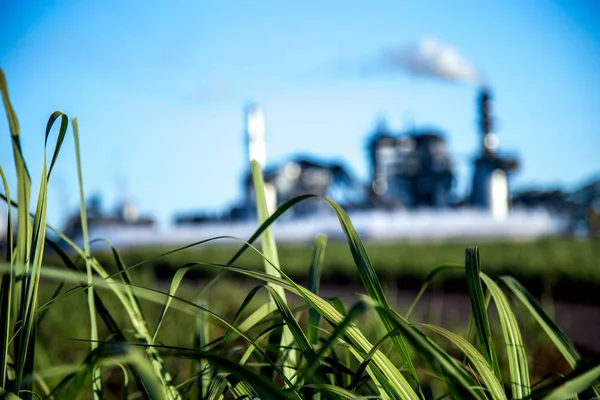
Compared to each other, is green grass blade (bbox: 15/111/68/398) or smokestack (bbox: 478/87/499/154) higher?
smokestack (bbox: 478/87/499/154)

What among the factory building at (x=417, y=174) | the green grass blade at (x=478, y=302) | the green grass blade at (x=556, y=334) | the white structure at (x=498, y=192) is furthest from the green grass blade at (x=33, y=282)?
the factory building at (x=417, y=174)

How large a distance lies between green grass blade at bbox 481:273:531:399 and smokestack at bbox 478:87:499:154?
32.6 m

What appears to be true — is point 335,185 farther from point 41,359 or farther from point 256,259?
point 41,359

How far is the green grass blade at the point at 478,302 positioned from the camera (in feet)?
2.54

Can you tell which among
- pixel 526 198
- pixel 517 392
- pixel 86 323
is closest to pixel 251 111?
pixel 526 198

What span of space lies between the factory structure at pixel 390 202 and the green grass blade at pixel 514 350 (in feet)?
71.4

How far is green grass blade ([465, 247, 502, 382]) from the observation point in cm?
77

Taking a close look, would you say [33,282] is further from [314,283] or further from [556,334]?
[556,334]

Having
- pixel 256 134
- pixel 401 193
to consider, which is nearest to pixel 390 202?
pixel 401 193

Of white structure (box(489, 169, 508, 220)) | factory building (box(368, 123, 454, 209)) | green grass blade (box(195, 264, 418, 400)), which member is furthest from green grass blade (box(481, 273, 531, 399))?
factory building (box(368, 123, 454, 209))

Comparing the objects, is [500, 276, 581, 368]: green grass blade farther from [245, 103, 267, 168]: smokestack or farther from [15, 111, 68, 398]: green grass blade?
[245, 103, 267, 168]: smokestack

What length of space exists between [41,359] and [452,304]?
12.7ft

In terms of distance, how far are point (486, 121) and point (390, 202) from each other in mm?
7221

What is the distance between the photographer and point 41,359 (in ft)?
6.59
